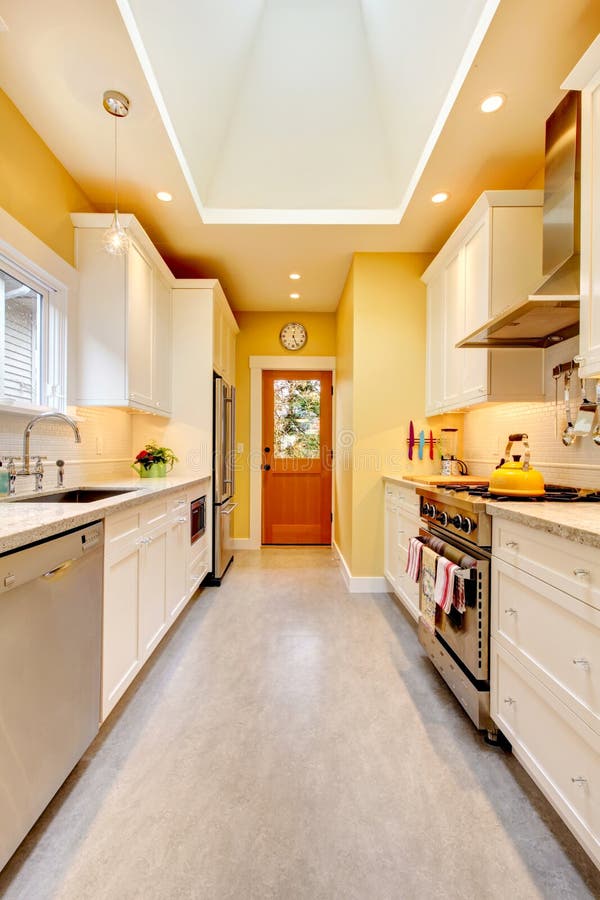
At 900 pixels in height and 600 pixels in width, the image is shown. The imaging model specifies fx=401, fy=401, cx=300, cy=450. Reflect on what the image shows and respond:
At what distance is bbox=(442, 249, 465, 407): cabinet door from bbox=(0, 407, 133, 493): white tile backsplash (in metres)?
2.39

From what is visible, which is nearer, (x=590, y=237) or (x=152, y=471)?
(x=590, y=237)

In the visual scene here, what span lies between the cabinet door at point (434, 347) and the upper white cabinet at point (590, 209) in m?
1.45

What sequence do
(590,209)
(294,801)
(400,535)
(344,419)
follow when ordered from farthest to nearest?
(344,419)
(400,535)
(590,209)
(294,801)

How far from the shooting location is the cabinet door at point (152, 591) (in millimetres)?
1843

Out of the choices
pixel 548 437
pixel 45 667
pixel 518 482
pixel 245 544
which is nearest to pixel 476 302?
pixel 548 437

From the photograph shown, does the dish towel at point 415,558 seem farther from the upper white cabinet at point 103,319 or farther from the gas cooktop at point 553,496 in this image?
the upper white cabinet at point 103,319

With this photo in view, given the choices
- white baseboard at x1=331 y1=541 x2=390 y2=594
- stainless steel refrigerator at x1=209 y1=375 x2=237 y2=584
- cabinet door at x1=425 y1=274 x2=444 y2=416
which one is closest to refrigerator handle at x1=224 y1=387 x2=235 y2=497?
stainless steel refrigerator at x1=209 y1=375 x2=237 y2=584

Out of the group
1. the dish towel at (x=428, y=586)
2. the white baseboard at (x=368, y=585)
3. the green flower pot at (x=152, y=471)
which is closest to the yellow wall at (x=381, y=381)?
the white baseboard at (x=368, y=585)

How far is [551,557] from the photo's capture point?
3.84 feet

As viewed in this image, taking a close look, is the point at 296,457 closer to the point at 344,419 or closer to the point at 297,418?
the point at 297,418

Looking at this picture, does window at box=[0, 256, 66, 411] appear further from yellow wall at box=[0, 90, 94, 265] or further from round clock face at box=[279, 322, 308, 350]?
round clock face at box=[279, 322, 308, 350]

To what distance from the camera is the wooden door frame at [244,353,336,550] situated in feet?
15.0

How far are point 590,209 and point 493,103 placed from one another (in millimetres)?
895

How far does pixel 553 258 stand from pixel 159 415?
8.61 ft
